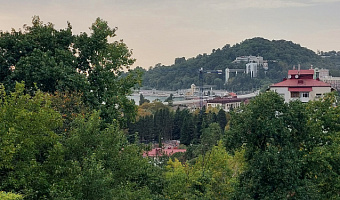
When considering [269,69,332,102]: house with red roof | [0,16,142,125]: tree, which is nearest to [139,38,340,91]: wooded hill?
[269,69,332,102]: house with red roof

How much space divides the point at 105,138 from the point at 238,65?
127 m

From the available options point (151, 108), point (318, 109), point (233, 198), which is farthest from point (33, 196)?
point (151, 108)

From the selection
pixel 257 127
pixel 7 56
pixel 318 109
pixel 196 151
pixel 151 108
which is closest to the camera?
pixel 257 127

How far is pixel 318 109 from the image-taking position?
11.0m

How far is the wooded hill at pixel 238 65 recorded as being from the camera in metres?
124

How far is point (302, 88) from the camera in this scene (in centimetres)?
2344

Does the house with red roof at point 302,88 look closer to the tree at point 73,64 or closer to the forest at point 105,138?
the forest at point 105,138

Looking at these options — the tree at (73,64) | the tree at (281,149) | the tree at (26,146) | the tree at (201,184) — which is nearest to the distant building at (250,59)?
the tree at (201,184)

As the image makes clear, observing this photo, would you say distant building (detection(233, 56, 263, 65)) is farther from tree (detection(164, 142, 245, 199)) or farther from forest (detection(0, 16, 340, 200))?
tree (detection(164, 142, 245, 199))

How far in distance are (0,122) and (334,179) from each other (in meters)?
7.31

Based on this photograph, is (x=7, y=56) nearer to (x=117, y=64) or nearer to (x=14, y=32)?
(x=14, y=32)

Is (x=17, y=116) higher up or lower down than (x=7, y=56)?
lower down

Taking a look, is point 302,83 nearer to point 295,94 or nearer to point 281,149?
point 295,94

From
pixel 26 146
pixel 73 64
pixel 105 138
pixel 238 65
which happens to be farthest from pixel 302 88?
pixel 238 65
